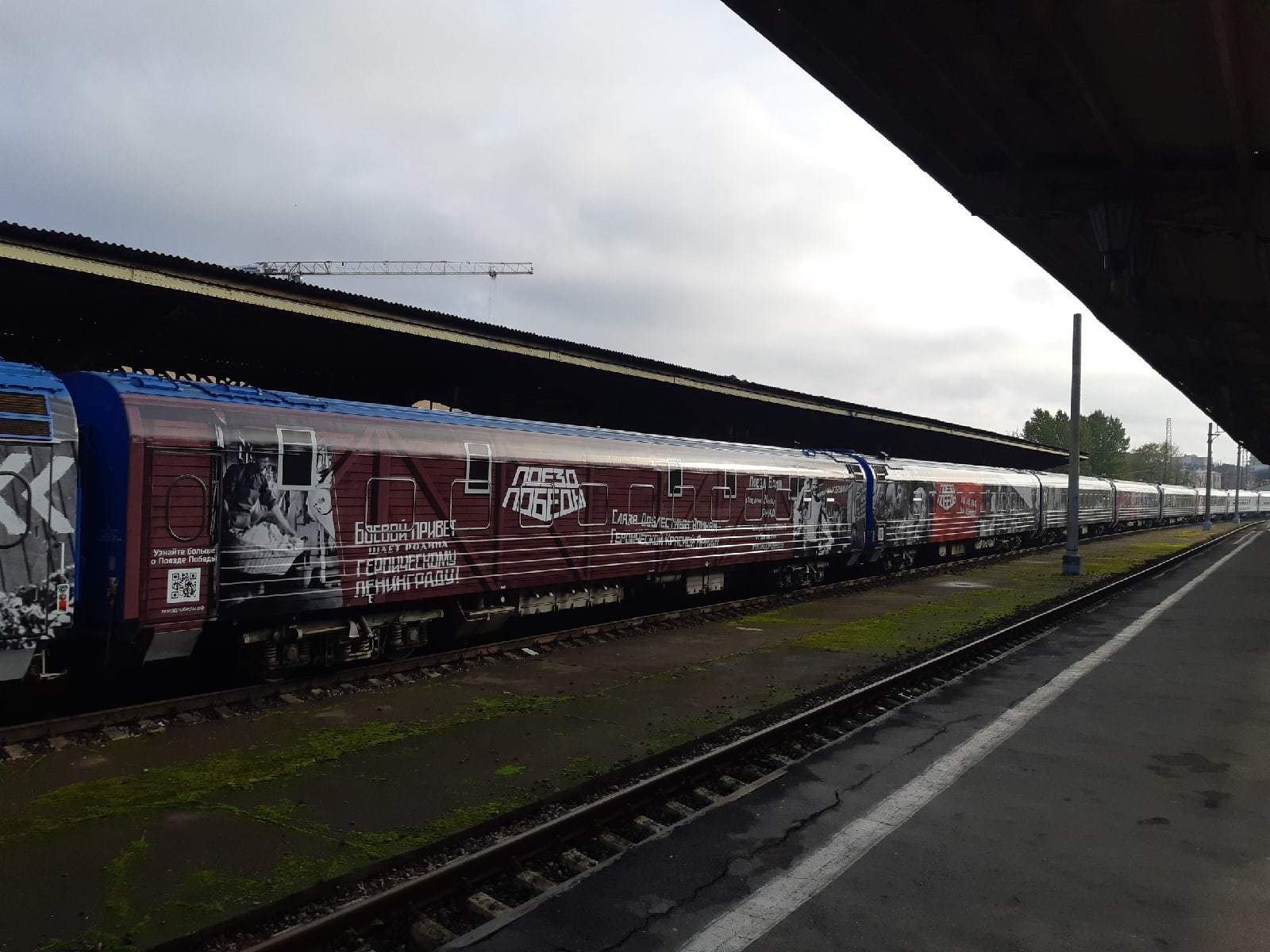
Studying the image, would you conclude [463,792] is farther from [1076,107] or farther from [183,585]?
[1076,107]

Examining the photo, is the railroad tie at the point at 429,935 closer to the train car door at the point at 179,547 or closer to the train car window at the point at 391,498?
the train car door at the point at 179,547

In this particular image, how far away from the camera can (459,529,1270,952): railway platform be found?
5047 mm

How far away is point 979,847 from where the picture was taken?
6.24 m

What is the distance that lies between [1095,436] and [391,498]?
136276 mm

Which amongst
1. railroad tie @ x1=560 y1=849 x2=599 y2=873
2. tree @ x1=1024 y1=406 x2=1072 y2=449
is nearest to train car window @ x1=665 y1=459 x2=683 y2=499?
railroad tie @ x1=560 y1=849 x2=599 y2=873

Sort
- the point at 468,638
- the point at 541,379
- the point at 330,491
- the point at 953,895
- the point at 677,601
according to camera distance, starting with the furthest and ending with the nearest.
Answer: the point at 541,379 → the point at 677,601 → the point at 468,638 → the point at 330,491 → the point at 953,895

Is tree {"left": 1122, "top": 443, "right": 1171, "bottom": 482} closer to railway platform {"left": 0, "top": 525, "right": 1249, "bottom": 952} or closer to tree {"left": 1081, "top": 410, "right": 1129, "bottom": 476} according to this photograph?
tree {"left": 1081, "top": 410, "right": 1129, "bottom": 476}

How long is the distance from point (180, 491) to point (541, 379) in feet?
50.8

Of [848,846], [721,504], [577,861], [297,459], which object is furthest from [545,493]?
[848,846]

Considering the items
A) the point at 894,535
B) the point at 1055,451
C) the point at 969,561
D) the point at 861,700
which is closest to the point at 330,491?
the point at 861,700

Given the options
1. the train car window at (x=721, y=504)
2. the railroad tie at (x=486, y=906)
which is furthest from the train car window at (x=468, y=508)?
the railroad tie at (x=486, y=906)

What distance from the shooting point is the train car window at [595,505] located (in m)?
14.5

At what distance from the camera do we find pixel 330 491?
1051cm

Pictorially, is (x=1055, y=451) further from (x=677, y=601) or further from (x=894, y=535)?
(x=677, y=601)
